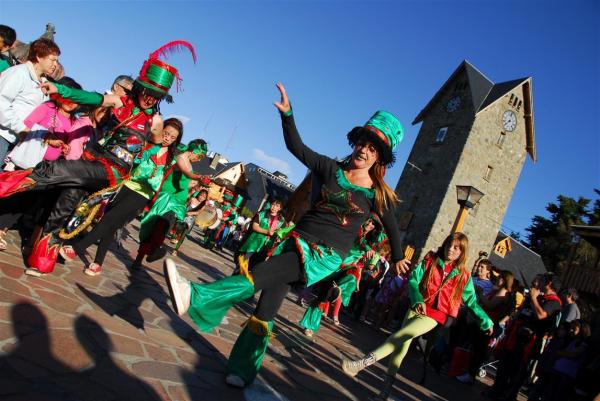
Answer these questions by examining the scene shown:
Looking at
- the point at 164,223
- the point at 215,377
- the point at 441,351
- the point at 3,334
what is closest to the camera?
the point at 3,334

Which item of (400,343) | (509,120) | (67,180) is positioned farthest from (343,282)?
(509,120)

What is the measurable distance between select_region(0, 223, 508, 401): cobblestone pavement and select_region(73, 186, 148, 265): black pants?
0.27 meters

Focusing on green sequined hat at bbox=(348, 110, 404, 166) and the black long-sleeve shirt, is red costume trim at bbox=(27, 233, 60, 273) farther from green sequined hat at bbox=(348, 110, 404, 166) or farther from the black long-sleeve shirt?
green sequined hat at bbox=(348, 110, 404, 166)

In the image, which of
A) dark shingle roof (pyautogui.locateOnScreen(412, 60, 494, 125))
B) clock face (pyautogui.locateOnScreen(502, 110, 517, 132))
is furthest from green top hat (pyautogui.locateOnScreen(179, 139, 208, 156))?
clock face (pyautogui.locateOnScreen(502, 110, 517, 132))

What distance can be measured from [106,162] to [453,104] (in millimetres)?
32194

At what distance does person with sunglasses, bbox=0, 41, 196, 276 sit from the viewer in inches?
168

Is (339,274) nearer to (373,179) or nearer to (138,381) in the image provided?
(373,179)

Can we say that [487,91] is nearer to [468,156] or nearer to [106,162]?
[468,156]

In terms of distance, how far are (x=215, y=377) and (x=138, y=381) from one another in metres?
0.66

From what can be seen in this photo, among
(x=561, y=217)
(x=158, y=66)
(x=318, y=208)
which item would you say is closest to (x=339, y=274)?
(x=318, y=208)

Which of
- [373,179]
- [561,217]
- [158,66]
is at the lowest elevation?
[373,179]

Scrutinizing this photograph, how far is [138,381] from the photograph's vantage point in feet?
8.82

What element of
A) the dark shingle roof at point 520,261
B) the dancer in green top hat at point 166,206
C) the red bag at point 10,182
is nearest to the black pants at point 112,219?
the dancer in green top hat at point 166,206

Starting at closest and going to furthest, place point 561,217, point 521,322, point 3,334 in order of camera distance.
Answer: point 3,334, point 521,322, point 561,217
